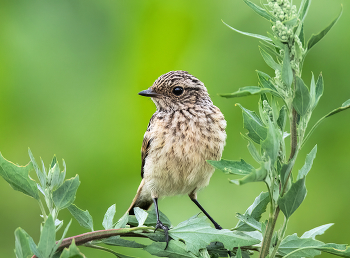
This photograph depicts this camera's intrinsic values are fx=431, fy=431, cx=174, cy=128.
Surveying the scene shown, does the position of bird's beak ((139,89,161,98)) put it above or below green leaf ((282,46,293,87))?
above

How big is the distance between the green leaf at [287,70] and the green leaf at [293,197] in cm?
34

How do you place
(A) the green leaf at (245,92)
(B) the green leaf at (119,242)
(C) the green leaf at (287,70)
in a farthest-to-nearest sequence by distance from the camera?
(B) the green leaf at (119,242)
(C) the green leaf at (287,70)
(A) the green leaf at (245,92)

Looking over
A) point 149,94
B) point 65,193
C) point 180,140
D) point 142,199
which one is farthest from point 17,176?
point 142,199

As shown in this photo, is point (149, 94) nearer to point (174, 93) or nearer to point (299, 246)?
point (174, 93)

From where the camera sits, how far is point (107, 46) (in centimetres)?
515

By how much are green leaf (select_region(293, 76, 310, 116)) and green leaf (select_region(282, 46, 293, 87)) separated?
27 millimetres

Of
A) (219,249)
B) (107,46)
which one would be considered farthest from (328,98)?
(219,249)

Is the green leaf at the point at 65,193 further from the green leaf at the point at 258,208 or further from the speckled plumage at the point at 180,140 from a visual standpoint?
the speckled plumage at the point at 180,140

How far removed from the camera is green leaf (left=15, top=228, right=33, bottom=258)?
158 cm

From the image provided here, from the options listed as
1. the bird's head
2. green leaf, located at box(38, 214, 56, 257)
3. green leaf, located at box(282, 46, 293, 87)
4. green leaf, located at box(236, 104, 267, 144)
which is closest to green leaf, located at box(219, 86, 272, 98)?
green leaf, located at box(282, 46, 293, 87)

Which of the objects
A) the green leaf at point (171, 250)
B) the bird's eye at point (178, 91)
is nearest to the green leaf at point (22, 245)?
the green leaf at point (171, 250)

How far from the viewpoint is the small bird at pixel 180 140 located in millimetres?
3234

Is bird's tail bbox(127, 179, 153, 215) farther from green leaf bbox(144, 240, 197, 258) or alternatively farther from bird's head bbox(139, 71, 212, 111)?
green leaf bbox(144, 240, 197, 258)

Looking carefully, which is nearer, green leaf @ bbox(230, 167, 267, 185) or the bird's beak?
green leaf @ bbox(230, 167, 267, 185)
